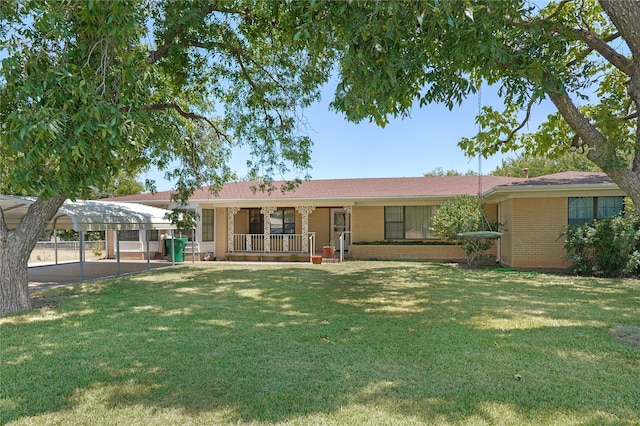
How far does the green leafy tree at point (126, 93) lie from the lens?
428cm

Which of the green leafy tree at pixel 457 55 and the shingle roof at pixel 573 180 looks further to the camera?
the shingle roof at pixel 573 180

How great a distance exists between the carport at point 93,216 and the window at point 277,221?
5412mm

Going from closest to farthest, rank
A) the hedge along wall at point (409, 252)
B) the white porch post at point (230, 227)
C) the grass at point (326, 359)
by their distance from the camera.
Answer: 1. the grass at point (326, 359)
2. the hedge along wall at point (409, 252)
3. the white porch post at point (230, 227)

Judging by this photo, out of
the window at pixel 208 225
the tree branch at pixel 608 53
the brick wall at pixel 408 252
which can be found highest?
the tree branch at pixel 608 53

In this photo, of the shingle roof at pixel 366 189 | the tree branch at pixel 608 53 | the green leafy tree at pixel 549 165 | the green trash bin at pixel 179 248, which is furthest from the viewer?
the green leafy tree at pixel 549 165

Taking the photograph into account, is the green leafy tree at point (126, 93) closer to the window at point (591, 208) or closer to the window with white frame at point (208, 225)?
the window with white frame at point (208, 225)

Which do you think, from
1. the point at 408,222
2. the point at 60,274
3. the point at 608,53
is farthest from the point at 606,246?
the point at 60,274

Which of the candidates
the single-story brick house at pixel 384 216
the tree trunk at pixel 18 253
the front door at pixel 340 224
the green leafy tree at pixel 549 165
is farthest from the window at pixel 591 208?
the green leafy tree at pixel 549 165

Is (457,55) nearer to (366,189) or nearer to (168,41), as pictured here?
(168,41)

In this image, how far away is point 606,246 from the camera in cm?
1172

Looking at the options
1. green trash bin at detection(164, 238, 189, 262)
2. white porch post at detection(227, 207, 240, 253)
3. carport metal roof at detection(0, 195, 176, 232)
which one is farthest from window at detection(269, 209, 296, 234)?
carport metal roof at detection(0, 195, 176, 232)

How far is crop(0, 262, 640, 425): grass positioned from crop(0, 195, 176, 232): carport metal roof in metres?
2.88

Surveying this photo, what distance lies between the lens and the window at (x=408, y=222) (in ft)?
58.3

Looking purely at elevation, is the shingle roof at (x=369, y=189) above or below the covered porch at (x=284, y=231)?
above
